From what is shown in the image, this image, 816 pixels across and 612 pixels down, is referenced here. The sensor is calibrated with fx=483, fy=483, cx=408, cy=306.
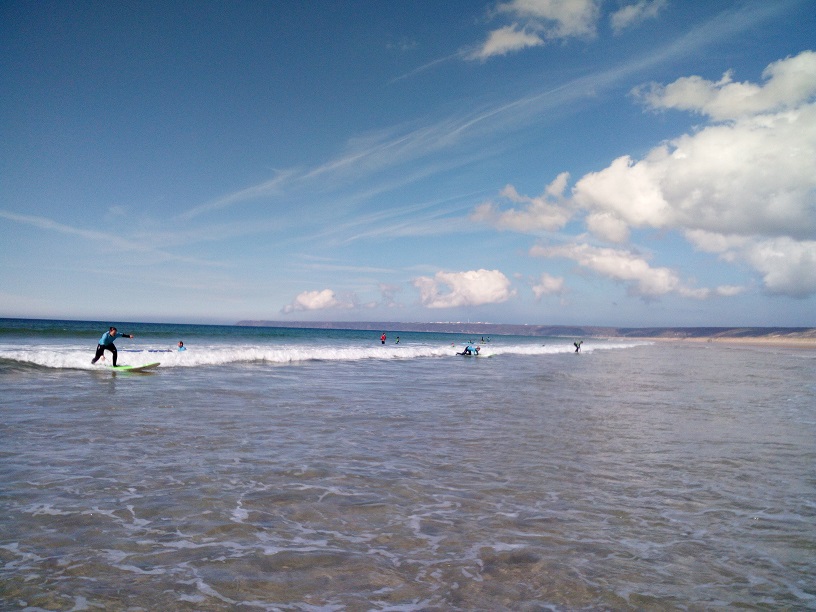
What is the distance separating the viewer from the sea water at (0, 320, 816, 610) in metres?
4.49

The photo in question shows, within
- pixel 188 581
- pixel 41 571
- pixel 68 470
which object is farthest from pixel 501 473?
pixel 68 470

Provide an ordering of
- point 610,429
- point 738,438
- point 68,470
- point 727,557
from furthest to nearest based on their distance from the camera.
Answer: point 610,429
point 738,438
point 68,470
point 727,557

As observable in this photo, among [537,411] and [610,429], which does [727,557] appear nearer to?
[610,429]

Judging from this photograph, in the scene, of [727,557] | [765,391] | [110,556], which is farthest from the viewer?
[765,391]

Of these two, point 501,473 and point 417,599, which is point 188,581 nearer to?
point 417,599

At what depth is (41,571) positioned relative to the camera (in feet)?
15.0

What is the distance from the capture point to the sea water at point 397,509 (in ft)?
14.7

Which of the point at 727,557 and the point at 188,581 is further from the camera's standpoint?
the point at 727,557

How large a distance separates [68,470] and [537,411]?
12110 mm

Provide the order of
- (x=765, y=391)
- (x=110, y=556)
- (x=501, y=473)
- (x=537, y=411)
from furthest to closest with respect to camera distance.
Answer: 1. (x=765, y=391)
2. (x=537, y=411)
3. (x=501, y=473)
4. (x=110, y=556)

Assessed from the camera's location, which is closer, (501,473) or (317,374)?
(501,473)

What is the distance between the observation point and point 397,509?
651 cm

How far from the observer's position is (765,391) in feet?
71.7

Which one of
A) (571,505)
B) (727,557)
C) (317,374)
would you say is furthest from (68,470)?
(317,374)
